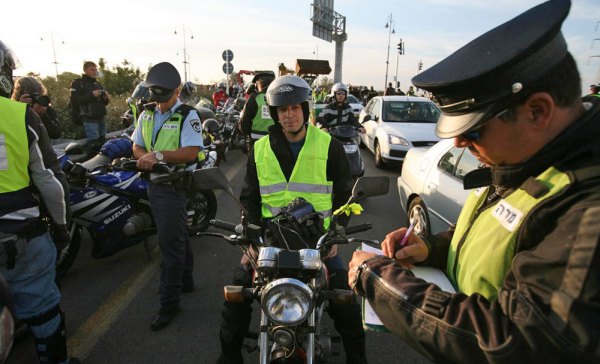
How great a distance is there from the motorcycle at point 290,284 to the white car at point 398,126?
6.00 meters

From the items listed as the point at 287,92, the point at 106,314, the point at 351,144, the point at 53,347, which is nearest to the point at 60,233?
the point at 53,347

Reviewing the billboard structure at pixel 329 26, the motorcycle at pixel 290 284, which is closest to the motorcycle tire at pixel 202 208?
the motorcycle at pixel 290 284

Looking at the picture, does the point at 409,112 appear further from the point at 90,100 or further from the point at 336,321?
the point at 336,321

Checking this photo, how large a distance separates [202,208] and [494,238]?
445 cm

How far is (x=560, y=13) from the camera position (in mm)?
984

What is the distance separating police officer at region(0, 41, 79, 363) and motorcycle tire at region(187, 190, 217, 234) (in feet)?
8.33

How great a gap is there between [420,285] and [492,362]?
26 cm

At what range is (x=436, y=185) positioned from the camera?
429 centimetres

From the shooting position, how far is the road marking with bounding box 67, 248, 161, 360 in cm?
291

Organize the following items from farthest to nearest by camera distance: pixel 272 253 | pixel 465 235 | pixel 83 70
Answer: pixel 83 70
pixel 272 253
pixel 465 235

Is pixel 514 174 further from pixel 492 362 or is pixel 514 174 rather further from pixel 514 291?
pixel 492 362

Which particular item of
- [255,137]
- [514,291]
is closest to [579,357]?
[514,291]

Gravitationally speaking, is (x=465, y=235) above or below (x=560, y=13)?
below

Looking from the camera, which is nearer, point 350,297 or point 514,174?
point 514,174
